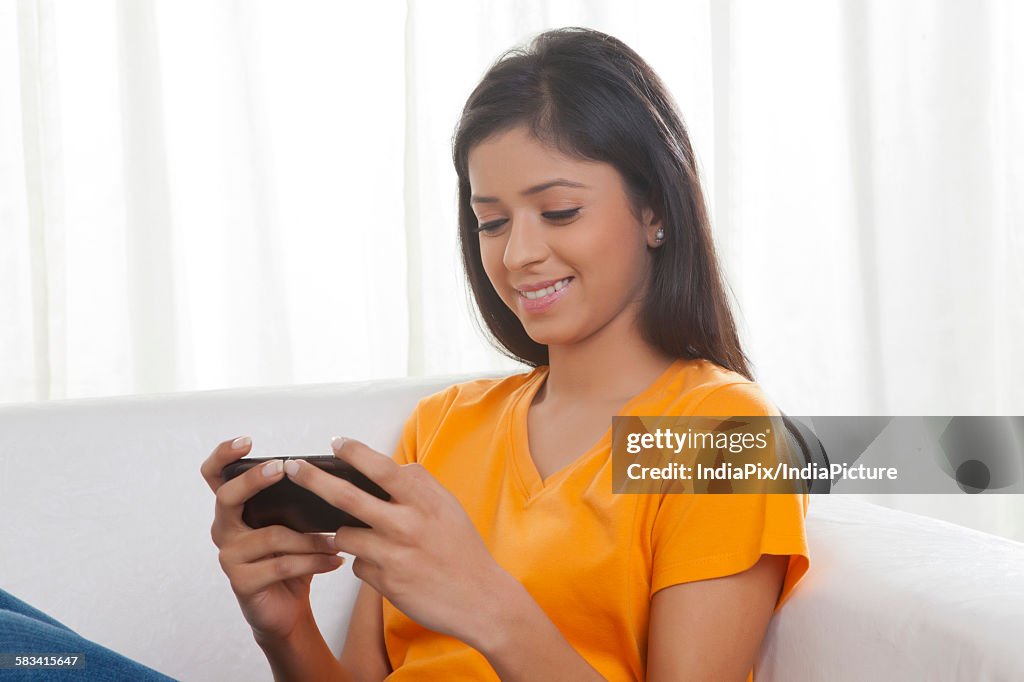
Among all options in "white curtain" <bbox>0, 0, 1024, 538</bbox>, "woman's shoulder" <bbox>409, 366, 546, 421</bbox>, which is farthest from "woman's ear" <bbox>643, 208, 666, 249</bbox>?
"white curtain" <bbox>0, 0, 1024, 538</bbox>

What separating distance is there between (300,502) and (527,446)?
337 mm

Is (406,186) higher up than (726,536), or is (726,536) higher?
(406,186)

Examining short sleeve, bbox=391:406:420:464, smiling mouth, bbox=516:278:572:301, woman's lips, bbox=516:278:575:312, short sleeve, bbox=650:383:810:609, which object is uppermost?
smiling mouth, bbox=516:278:572:301

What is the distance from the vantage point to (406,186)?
2178 millimetres

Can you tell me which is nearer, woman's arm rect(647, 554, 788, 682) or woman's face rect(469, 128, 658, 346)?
woman's arm rect(647, 554, 788, 682)

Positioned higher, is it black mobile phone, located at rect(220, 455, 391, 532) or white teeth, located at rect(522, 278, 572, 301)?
white teeth, located at rect(522, 278, 572, 301)

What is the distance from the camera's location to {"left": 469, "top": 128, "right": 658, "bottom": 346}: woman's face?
1.11 meters

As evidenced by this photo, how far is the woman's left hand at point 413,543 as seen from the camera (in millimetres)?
837

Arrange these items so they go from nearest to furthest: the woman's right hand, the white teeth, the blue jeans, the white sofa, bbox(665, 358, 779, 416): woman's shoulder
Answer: the blue jeans < the woman's right hand < bbox(665, 358, 779, 416): woman's shoulder < the white teeth < the white sofa

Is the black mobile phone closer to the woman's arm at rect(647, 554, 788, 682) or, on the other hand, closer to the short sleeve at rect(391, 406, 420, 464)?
the woman's arm at rect(647, 554, 788, 682)

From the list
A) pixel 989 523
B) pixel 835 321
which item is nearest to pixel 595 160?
pixel 835 321

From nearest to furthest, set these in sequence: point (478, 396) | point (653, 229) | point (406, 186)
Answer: point (653, 229) → point (478, 396) → point (406, 186)

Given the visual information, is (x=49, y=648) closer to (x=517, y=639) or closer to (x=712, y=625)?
(x=517, y=639)

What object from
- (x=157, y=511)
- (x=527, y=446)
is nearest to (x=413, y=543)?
(x=527, y=446)
